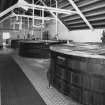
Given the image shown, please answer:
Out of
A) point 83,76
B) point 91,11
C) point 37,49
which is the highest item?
point 91,11

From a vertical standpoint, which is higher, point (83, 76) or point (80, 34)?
point (80, 34)

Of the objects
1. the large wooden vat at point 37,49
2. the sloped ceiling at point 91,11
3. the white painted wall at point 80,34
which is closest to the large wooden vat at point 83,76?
the large wooden vat at point 37,49

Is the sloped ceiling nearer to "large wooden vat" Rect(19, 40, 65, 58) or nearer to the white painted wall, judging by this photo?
the white painted wall

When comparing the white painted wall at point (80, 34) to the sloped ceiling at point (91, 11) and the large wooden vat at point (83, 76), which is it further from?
the large wooden vat at point (83, 76)

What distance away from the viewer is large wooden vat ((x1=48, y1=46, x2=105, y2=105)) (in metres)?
2.00

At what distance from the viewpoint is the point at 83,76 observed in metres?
2.17

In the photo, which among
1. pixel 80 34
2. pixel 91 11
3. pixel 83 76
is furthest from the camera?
pixel 80 34

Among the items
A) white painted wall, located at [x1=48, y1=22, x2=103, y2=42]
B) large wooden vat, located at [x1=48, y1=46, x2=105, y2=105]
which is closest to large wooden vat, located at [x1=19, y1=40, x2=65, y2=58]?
white painted wall, located at [x1=48, y1=22, x2=103, y2=42]

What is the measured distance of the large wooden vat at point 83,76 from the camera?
2004 mm

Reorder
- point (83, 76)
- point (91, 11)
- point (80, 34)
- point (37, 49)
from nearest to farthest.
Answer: point (83, 76)
point (37, 49)
point (91, 11)
point (80, 34)

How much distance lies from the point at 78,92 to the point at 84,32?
8819 millimetres

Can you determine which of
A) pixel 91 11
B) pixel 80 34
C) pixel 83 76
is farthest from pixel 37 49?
pixel 83 76

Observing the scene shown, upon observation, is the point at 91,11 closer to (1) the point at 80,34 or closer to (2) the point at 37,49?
(1) the point at 80,34

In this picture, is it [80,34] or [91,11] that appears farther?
[80,34]
